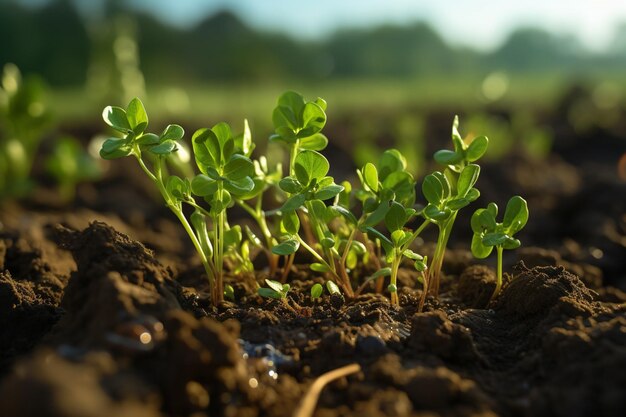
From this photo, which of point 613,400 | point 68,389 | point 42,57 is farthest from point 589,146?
point 42,57

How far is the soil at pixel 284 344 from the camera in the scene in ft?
4.16

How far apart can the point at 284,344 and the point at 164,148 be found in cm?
57

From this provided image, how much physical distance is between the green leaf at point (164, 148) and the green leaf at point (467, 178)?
30.3 inches

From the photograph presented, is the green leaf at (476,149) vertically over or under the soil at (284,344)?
over

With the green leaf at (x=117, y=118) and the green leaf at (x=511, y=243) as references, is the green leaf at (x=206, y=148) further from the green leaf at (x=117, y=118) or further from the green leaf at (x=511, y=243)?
the green leaf at (x=511, y=243)

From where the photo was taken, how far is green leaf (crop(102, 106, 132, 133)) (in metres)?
1.69

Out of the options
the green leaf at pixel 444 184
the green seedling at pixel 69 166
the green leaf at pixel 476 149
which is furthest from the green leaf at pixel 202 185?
the green seedling at pixel 69 166

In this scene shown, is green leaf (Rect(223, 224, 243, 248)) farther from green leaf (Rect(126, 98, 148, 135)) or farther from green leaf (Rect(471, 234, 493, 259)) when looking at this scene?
green leaf (Rect(471, 234, 493, 259))

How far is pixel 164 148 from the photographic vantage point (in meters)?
1.64

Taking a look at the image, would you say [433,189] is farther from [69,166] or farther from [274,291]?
[69,166]

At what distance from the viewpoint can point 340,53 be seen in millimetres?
17891

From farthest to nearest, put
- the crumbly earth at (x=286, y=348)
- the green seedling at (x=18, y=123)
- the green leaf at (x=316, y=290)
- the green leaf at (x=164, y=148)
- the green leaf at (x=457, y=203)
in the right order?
the green seedling at (x=18, y=123) < the green leaf at (x=316, y=290) < the green leaf at (x=457, y=203) < the green leaf at (x=164, y=148) < the crumbly earth at (x=286, y=348)

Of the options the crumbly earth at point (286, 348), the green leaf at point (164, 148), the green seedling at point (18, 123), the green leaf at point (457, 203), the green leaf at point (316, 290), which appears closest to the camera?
the crumbly earth at point (286, 348)

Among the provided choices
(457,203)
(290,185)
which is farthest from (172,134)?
(457,203)
